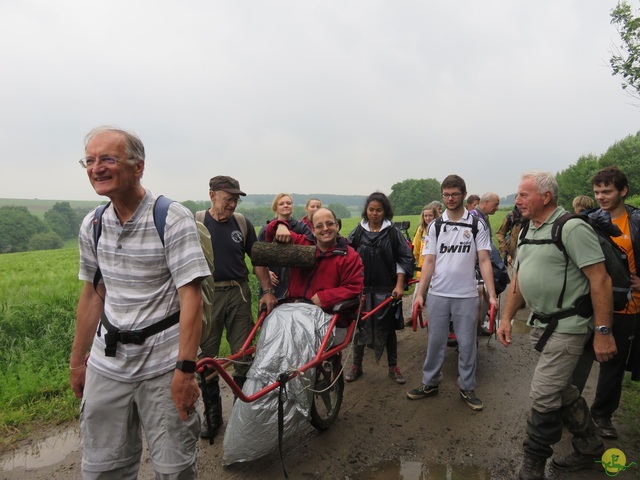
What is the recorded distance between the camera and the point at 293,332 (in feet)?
9.93

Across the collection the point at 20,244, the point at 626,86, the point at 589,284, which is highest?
the point at 626,86

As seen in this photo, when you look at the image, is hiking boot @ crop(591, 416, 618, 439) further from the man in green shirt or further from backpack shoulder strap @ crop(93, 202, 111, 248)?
backpack shoulder strap @ crop(93, 202, 111, 248)

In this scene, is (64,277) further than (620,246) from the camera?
Yes

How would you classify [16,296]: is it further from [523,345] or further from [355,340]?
[523,345]

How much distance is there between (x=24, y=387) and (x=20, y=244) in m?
49.0

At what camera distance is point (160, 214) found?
1.95 meters

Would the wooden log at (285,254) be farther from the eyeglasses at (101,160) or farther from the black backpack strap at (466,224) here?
the eyeglasses at (101,160)

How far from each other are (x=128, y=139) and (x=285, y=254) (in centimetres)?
173

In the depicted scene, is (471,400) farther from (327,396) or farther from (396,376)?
(327,396)

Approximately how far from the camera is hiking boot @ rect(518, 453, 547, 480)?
9.20 feet

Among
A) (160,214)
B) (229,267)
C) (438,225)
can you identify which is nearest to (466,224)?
(438,225)

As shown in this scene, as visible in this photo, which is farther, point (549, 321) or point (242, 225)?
point (242, 225)

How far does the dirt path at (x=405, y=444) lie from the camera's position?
118 inches

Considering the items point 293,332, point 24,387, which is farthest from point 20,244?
point 293,332
